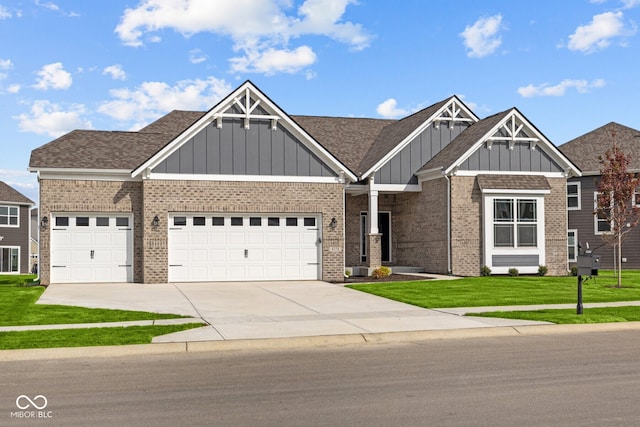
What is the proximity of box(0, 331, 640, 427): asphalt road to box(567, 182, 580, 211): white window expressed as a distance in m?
24.7

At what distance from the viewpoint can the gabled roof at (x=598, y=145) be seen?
34.8m

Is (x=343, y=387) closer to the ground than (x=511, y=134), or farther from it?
closer to the ground

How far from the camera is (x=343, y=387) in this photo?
8.45m

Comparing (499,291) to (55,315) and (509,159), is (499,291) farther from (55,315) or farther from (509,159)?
(55,315)

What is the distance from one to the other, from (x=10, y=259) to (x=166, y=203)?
32834 millimetres

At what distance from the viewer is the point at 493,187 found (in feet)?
88.3

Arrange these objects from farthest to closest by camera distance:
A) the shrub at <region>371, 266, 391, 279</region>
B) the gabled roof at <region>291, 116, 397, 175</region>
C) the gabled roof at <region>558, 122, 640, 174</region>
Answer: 1. the gabled roof at <region>558, 122, 640, 174</region>
2. the gabled roof at <region>291, 116, 397, 175</region>
3. the shrub at <region>371, 266, 391, 279</region>

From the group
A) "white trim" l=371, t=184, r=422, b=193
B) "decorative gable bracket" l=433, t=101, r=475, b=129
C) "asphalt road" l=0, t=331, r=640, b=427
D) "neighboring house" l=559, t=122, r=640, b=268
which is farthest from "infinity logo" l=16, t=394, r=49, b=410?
"neighboring house" l=559, t=122, r=640, b=268

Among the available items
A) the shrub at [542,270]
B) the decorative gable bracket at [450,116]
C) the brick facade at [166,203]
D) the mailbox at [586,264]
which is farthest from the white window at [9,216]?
the mailbox at [586,264]

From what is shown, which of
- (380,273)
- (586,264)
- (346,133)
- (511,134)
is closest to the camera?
(586,264)

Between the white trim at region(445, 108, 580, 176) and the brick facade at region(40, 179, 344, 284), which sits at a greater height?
the white trim at region(445, 108, 580, 176)

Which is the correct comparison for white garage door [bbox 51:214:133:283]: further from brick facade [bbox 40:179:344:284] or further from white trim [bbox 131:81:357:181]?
white trim [bbox 131:81:357:181]

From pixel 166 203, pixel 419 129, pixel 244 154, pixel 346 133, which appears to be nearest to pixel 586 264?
pixel 244 154

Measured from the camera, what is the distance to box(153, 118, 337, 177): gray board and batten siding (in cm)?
2452
